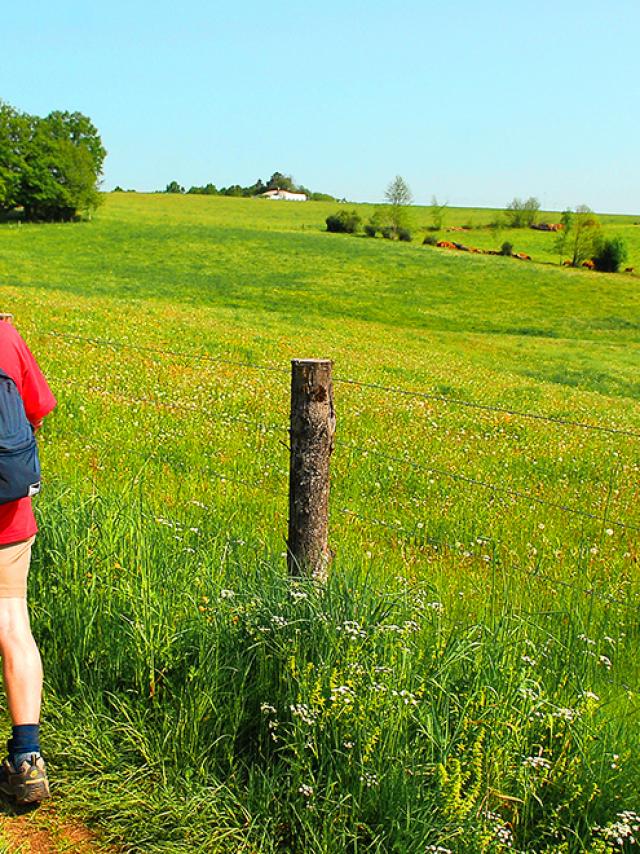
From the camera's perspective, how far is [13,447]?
3381 millimetres

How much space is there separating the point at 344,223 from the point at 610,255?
27.7 m

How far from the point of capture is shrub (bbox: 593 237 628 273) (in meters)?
75.4

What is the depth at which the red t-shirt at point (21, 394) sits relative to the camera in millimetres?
3582

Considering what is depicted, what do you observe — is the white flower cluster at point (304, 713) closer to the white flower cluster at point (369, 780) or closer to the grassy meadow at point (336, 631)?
the grassy meadow at point (336, 631)

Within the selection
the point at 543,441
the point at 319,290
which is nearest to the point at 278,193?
the point at 319,290

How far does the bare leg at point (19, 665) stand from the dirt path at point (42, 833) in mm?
351

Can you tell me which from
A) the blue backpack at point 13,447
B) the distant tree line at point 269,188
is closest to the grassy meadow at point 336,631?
the blue backpack at point 13,447

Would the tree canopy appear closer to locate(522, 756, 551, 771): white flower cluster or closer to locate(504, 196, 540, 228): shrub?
locate(504, 196, 540, 228): shrub

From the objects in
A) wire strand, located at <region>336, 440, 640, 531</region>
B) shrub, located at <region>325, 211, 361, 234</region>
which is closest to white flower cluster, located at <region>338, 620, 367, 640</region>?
wire strand, located at <region>336, 440, 640, 531</region>

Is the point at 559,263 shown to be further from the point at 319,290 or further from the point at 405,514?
the point at 405,514

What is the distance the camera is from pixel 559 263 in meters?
80.2

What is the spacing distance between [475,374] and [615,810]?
21530 millimetres

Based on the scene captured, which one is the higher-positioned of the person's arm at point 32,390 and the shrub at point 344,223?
the shrub at point 344,223

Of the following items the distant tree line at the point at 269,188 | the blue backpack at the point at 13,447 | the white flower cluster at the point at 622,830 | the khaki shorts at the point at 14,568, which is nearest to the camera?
the white flower cluster at the point at 622,830
